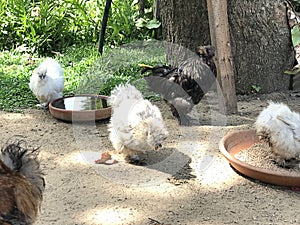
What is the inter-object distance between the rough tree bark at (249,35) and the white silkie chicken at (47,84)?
5.04 ft

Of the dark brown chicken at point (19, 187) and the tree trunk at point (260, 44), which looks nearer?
the dark brown chicken at point (19, 187)

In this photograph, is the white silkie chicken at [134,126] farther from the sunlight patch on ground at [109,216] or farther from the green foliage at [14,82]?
the green foliage at [14,82]

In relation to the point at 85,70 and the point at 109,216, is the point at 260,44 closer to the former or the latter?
the point at 85,70

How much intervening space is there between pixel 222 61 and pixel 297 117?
1.36 metres

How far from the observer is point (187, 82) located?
Result: 5.10m

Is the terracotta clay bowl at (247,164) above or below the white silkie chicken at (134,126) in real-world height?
below

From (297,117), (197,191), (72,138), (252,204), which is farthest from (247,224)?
(72,138)

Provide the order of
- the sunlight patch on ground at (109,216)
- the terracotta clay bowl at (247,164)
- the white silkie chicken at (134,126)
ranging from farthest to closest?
the white silkie chicken at (134,126), the terracotta clay bowl at (247,164), the sunlight patch on ground at (109,216)

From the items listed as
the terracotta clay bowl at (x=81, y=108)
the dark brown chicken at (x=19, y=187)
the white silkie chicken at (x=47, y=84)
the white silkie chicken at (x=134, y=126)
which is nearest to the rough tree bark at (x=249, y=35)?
the terracotta clay bowl at (x=81, y=108)

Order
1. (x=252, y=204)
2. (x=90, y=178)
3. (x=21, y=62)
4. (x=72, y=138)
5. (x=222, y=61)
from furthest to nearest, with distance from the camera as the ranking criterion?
1. (x=21, y=62)
2. (x=222, y=61)
3. (x=72, y=138)
4. (x=90, y=178)
5. (x=252, y=204)

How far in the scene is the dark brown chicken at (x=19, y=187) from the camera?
103 inches

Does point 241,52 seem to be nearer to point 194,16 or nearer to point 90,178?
point 194,16

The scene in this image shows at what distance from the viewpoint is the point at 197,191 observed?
400cm

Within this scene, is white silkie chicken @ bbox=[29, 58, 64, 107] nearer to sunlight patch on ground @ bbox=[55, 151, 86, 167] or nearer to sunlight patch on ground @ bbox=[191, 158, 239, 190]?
sunlight patch on ground @ bbox=[55, 151, 86, 167]
